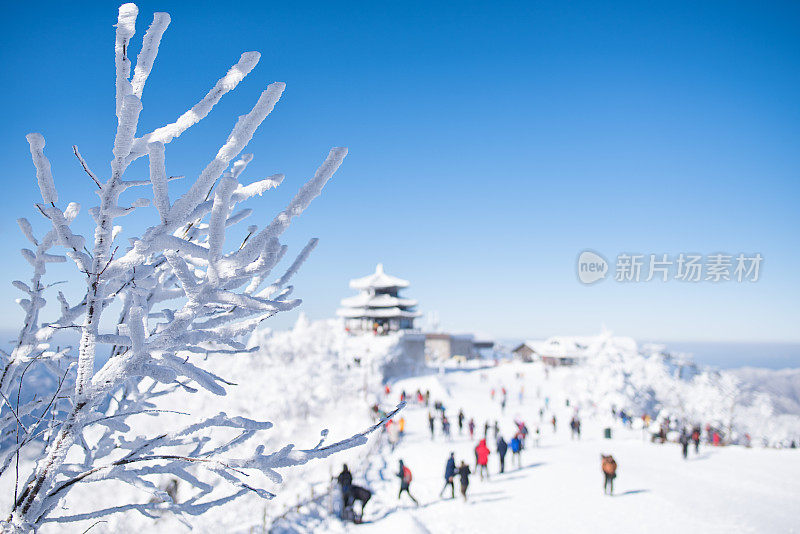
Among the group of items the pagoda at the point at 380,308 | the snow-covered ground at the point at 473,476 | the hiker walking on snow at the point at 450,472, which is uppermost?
the pagoda at the point at 380,308

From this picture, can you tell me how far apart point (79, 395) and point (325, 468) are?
15406mm

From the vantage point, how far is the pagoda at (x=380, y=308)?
44.0 meters

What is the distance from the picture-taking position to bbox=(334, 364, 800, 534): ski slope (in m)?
8.48

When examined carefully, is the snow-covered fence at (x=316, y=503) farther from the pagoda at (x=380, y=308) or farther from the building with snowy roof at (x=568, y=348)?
the building with snowy roof at (x=568, y=348)

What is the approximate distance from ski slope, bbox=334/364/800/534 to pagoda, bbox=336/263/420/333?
84.7 ft

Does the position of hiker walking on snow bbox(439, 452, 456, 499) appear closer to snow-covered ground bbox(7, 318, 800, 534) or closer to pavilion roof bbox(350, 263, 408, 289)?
snow-covered ground bbox(7, 318, 800, 534)

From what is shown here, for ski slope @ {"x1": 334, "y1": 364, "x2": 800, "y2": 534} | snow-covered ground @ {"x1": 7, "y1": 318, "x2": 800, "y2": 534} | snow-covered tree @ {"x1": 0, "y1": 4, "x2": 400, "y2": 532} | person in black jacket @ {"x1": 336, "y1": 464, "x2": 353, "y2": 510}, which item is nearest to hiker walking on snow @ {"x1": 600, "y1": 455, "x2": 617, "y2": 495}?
ski slope @ {"x1": 334, "y1": 364, "x2": 800, "y2": 534}

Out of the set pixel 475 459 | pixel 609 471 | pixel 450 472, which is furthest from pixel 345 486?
pixel 609 471

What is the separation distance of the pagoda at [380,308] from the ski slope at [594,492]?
25804mm

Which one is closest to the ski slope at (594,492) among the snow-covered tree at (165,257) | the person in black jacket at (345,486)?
the person in black jacket at (345,486)

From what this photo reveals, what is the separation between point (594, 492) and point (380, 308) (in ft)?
116

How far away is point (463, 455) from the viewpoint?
1441 cm

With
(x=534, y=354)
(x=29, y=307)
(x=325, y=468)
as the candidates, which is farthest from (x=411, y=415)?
(x=534, y=354)

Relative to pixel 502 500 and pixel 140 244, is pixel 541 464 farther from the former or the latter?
pixel 140 244
